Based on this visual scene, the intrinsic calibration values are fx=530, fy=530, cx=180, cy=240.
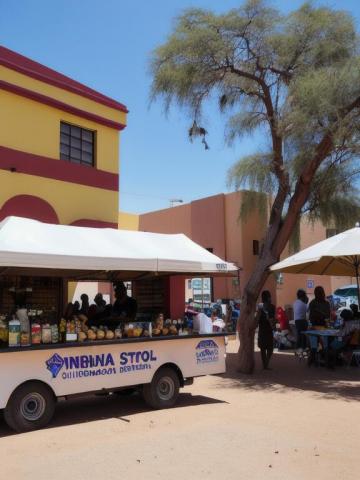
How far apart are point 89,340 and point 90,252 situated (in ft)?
4.15

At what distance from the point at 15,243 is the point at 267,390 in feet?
17.6

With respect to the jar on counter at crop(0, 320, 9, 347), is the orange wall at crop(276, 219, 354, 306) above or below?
above

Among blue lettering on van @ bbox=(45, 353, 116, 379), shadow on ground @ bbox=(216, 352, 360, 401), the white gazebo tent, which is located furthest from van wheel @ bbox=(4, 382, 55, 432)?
the white gazebo tent

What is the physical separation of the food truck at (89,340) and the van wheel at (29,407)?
12 millimetres

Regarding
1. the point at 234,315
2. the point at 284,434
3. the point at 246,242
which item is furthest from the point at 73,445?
the point at 246,242

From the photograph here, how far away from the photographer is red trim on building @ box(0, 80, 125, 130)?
11.7m

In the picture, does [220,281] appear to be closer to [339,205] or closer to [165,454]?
[339,205]

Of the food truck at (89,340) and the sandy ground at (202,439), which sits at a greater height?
the food truck at (89,340)

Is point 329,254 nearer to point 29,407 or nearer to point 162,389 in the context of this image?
point 162,389

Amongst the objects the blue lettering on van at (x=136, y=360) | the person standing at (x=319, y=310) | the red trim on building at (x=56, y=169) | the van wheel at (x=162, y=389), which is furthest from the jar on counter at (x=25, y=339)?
the person standing at (x=319, y=310)

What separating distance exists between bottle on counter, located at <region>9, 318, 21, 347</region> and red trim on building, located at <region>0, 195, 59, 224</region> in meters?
4.91

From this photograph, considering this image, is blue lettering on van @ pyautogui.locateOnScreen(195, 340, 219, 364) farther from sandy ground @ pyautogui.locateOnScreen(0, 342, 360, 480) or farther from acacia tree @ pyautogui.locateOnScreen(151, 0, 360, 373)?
acacia tree @ pyautogui.locateOnScreen(151, 0, 360, 373)

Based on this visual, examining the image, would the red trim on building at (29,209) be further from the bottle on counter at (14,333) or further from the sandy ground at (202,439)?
the bottle on counter at (14,333)

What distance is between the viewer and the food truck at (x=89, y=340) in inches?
270
